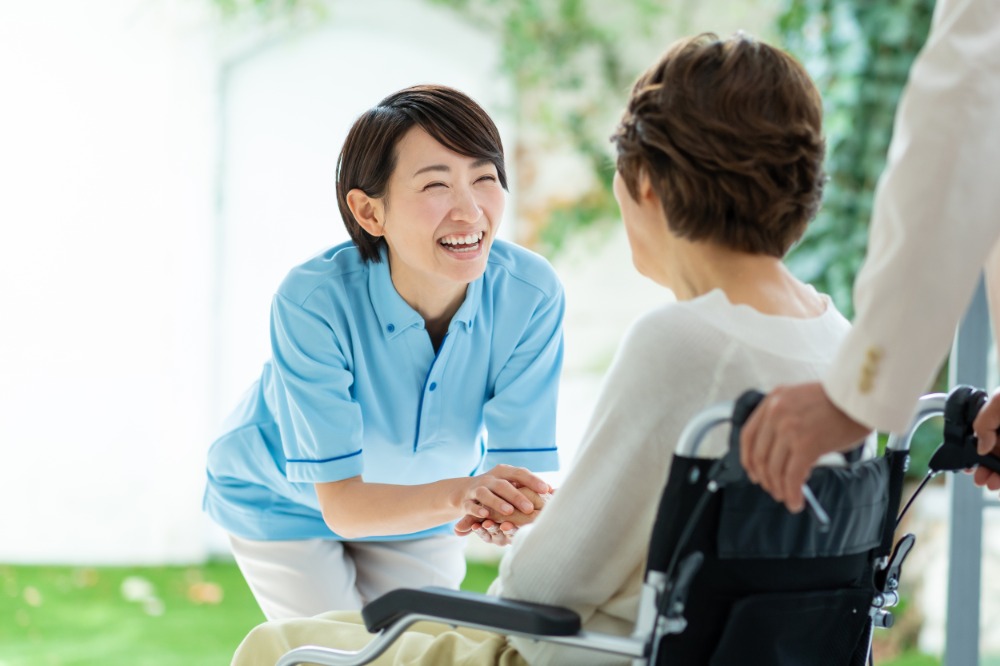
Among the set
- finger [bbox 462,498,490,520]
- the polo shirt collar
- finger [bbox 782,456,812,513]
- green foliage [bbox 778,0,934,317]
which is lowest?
finger [bbox 462,498,490,520]

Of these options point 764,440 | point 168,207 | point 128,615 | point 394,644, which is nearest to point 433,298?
point 394,644

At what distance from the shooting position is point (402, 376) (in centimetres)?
222

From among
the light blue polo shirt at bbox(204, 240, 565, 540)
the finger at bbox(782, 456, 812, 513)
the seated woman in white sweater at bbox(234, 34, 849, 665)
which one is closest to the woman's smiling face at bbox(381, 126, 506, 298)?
the light blue polo shirt at bbox(204, 240, 565, 540)

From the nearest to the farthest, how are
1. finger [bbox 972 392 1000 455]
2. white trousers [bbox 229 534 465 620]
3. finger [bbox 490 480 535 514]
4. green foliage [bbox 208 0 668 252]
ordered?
1. finger [bbox 972 392 1000 455]
2. finger [bbox 490 480 535 514]
3. white trousers [bbox 229 534 465 620]
4. green foliage [bbox 208 0 668 252]

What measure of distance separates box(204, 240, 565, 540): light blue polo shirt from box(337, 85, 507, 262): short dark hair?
19cm

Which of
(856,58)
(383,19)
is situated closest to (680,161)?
(856,58)

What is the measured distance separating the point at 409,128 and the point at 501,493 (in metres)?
0.66

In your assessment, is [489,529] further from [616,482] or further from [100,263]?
[100,263]

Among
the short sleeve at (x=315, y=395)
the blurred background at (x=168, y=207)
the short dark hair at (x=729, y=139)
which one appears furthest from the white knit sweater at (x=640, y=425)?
the blurred background at (x=168, y=207)

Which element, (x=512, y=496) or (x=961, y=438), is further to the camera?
(x=512, y=496)

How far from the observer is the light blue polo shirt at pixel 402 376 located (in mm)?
2098

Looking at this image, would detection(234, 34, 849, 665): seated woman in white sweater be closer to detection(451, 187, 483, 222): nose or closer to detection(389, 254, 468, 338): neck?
detection(451, 187, 483, 222): nose

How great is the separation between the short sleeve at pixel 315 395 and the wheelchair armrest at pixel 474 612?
2.26 feet

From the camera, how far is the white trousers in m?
2.40
